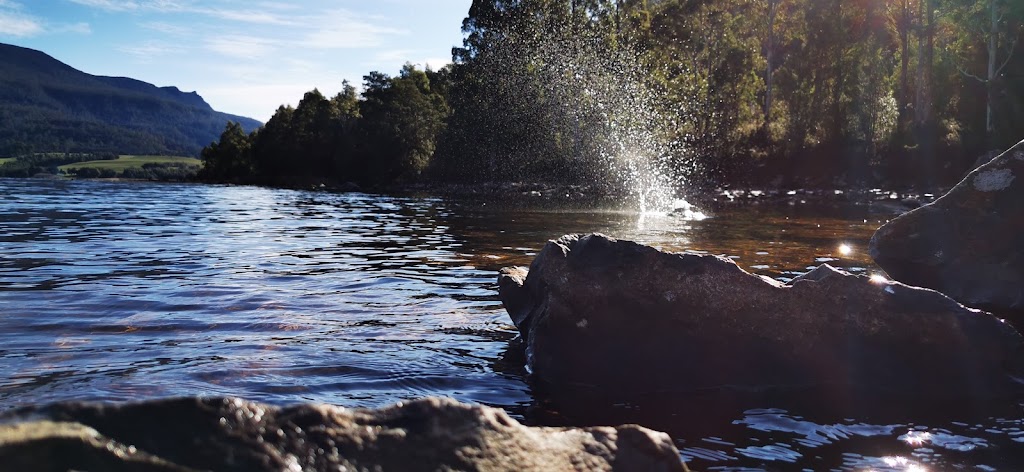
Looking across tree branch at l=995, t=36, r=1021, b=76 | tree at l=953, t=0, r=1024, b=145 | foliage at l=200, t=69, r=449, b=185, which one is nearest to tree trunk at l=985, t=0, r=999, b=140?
tree at l=953, t=0, r=1024, b=145

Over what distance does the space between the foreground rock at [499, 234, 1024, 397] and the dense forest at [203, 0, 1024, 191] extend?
43.8 metres

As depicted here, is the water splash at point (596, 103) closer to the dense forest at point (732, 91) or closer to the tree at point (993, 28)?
the dense forest at point (732, 91)

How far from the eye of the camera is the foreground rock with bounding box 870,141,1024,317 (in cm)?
936

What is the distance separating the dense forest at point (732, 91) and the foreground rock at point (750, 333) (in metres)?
43.8

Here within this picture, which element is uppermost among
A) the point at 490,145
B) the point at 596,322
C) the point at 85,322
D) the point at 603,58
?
the point at 603,58

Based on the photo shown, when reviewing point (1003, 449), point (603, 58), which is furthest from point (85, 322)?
point (603, 58)

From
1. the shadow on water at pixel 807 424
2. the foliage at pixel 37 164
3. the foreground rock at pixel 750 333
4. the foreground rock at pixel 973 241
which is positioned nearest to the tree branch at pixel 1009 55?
the foreground rock at pixel 973 241

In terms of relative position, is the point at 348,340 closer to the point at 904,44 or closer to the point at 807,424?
the point at 807,424

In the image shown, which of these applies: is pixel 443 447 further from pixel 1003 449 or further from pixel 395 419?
pixel 1003 449

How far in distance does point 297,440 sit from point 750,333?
4.48 metres

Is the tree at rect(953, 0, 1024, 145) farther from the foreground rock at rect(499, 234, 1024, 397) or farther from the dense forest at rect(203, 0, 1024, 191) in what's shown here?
the foreground rock at rect(499, 234, 1024, 397)

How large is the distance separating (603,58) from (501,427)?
60.8 m

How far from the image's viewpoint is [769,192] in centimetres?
4688

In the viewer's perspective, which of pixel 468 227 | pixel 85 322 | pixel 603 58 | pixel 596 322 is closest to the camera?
pixel 596 322
